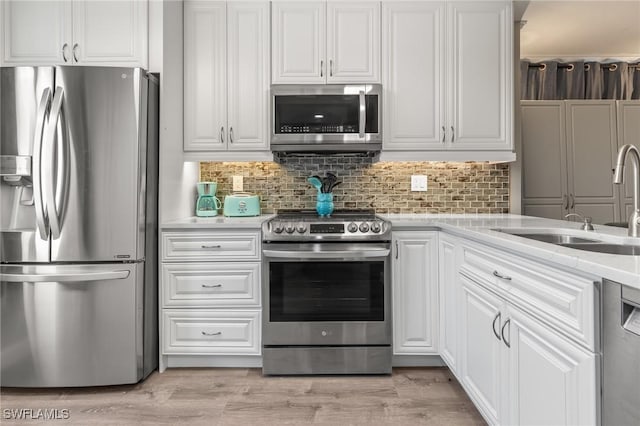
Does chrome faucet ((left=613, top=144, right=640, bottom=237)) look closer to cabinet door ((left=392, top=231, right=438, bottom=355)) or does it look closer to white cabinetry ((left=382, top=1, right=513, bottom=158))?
cabinet door ((left=392, top=231, right=438, bottom=355))

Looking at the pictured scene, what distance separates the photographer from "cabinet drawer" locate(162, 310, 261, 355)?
2457mm

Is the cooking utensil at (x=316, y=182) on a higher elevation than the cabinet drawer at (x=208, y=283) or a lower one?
higher

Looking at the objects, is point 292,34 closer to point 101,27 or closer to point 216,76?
point 216,76

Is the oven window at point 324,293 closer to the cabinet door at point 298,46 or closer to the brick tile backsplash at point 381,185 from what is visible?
the brick tile backsplash at point 381,185

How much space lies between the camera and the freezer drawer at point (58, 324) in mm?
2160

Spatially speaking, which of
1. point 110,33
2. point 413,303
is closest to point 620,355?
point 413,303

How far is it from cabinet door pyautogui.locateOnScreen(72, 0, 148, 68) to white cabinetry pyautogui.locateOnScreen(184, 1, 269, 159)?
347mm

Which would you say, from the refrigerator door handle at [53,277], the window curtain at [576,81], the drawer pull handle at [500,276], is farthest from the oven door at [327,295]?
the window curtain at [576,81]

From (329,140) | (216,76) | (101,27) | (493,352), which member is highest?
(101,27)

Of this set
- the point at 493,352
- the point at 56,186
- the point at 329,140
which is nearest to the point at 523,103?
the point at 329,140

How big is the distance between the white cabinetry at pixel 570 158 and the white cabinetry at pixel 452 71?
1.01m

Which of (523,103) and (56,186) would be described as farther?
(523,103)

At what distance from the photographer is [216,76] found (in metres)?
2.78

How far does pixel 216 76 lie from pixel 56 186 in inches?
49.6
